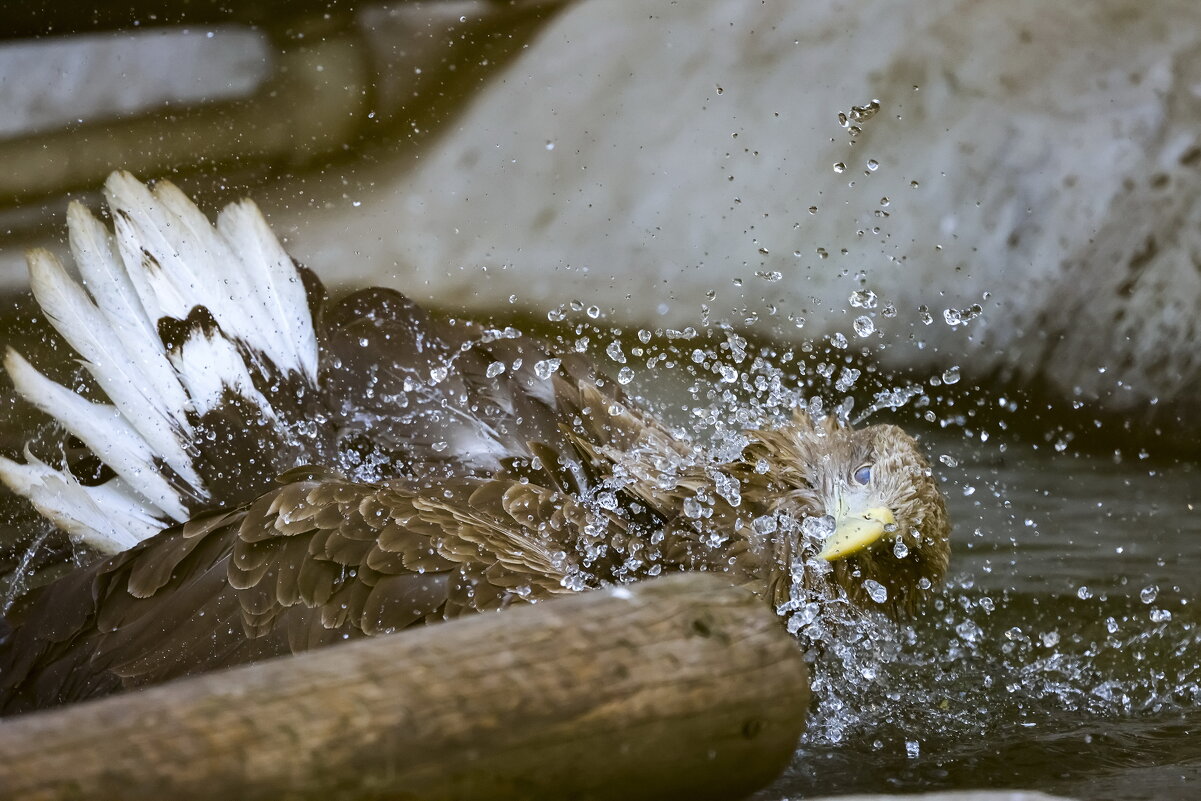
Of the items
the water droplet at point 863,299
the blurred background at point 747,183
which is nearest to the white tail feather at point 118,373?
the blurred background at point 747,183

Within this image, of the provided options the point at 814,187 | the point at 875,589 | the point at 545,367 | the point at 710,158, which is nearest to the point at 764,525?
the point at 875,589

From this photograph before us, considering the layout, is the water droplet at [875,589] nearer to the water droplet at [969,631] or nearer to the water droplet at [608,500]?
the water droplet at [608,500]

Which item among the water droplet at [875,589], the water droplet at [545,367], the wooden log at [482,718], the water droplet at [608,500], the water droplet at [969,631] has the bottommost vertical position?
the wooden log at [482,718]

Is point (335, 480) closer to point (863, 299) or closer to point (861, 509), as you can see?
point (861, 509)

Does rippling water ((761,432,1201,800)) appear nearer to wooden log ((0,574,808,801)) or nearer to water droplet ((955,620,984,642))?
water droplet ((955,620,984,642))

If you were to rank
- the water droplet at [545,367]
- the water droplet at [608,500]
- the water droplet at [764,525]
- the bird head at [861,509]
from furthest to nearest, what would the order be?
the water droplet at [545,367]
the water droplet at [608,500]
the water droplet at [764,525]
the bird head at [861,509]

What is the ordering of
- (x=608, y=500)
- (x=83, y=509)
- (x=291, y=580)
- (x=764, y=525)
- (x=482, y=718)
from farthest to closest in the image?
(x=83, y=509) < (x=608, y=500) < (x=764, y=525) < (x=291, y=580) < (x=482, y=718)

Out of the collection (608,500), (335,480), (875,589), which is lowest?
(875,589)
